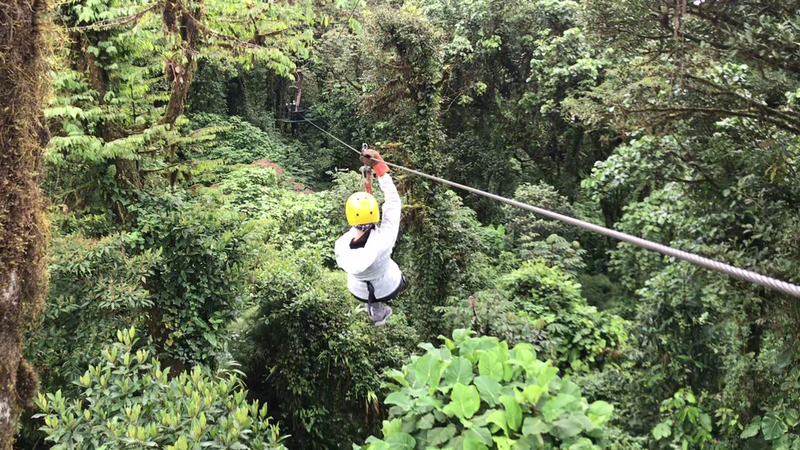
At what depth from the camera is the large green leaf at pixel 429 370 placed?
1.71 meters

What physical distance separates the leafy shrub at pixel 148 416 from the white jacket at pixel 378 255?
963 mm

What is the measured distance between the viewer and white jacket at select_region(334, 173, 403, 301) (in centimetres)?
277

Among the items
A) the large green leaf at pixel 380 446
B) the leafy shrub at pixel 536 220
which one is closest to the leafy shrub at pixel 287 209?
the leafy shrub at pixel 536 220

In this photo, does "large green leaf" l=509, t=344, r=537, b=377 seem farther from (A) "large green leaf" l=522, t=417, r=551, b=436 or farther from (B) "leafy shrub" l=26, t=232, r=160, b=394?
(B) "leafy shrub" l=26, t=232, r=160, b=394

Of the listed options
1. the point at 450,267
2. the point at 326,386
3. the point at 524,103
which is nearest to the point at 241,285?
the point at 326,386

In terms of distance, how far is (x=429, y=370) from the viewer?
1.73m

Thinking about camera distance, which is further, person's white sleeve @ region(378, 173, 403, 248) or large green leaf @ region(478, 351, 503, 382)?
person's white sleeve @ region(378, 173, 403, 248)

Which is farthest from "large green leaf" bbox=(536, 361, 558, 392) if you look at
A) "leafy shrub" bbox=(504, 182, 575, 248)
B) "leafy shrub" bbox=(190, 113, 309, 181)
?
"leafy shrub" bbox=(190, 113, 309, 181)

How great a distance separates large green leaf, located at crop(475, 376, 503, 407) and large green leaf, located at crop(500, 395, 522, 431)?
0.30 ft

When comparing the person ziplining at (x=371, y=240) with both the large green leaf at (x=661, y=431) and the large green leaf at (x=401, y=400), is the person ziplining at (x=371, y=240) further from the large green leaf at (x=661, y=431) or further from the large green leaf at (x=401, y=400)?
the large green leaf at (x=661, y=431)

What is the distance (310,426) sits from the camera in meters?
Result: 4.67

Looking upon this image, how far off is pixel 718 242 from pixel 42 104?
15.9 feet

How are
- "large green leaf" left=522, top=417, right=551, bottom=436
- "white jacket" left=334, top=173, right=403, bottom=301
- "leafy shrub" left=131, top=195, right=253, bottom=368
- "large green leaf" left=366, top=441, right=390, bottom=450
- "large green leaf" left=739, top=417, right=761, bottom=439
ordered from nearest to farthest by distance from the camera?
"large green leaf" left=522, top=417, right=551, bottom=436
"large green leaf" left=366, top=441, right=390, bottom=450
"white jacket" left=334, top=173, right=403, bottom=301
"large green leaf" left=739, top=417, right=761, bottom=439
"leafy shrub" left=131, top=195, right=253, bottom=368

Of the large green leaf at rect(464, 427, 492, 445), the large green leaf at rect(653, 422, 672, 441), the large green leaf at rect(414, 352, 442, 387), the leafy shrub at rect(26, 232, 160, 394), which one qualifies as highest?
the large green leaf at rect(414, 352, 442, 387)
